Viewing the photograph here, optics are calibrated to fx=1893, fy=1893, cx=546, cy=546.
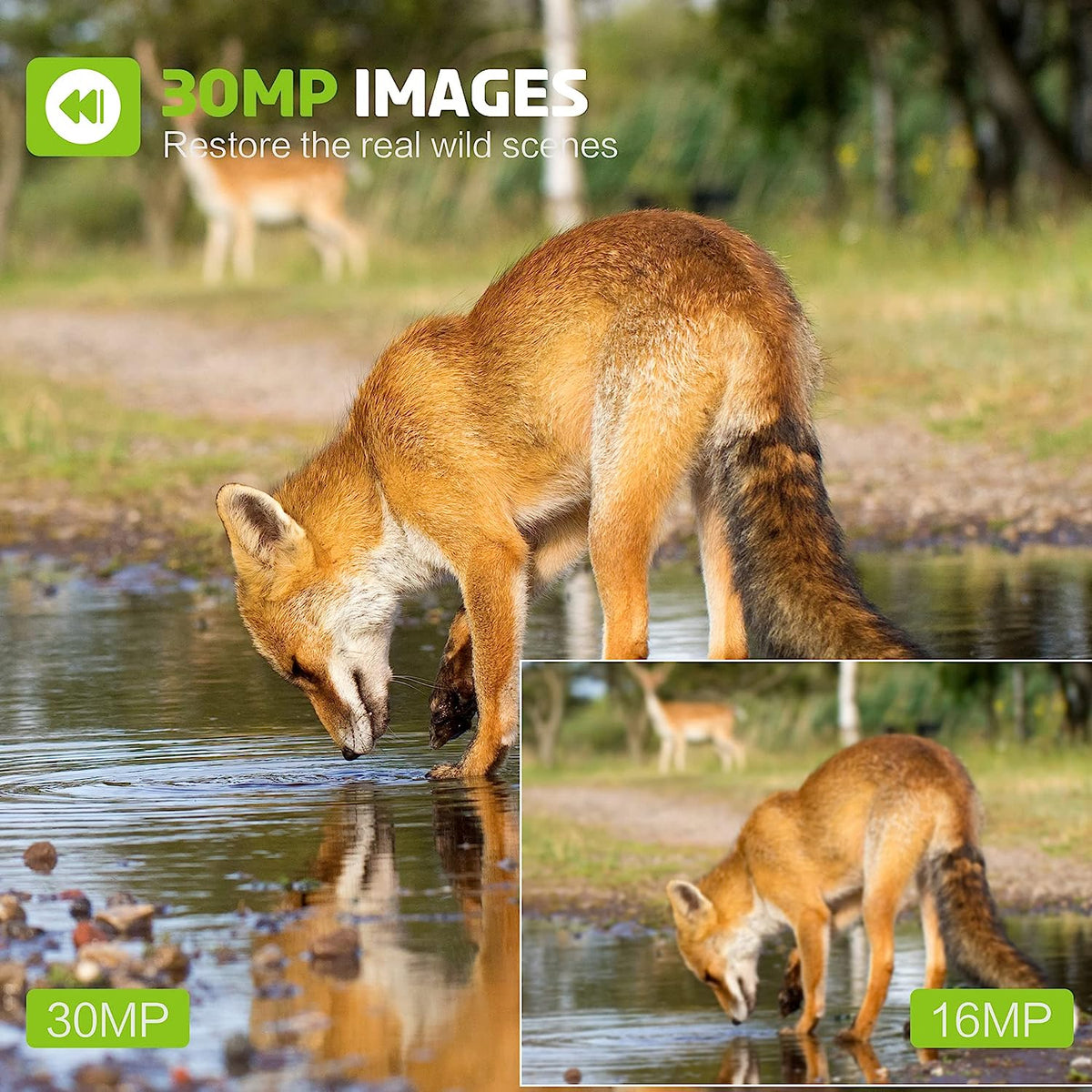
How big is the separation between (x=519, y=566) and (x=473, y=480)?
29 cm

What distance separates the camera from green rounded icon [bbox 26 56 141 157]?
8.10 metres

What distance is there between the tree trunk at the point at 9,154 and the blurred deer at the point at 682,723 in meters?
21.1


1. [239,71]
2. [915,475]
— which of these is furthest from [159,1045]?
[239,71]

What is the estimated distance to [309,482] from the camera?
19.1 feet

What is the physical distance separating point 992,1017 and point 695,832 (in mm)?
736

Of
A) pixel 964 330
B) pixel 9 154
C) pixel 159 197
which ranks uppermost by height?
pixel 9 154

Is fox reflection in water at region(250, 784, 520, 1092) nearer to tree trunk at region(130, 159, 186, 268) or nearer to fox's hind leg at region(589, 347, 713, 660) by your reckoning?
fox's hind leg at region(589, 347, 713, 660)

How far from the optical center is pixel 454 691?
589cm

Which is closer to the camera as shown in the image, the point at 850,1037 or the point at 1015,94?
the point at 850,1037

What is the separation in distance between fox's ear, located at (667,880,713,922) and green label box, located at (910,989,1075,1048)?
465 mm

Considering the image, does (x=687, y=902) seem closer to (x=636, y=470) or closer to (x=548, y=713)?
(x=548, y=713)

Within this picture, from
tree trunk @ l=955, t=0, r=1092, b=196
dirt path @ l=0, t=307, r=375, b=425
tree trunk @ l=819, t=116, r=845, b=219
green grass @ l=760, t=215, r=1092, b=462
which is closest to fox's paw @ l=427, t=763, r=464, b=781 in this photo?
green grass @ l=760, t=215, r=1092, b=462

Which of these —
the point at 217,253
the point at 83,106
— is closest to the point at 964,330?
the point at 83,106

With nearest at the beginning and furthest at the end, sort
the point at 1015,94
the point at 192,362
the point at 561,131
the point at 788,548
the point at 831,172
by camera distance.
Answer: the point at 788,548
the point at 192,362
the point at 1015,94
the point at 561,131
the point at 831,172
